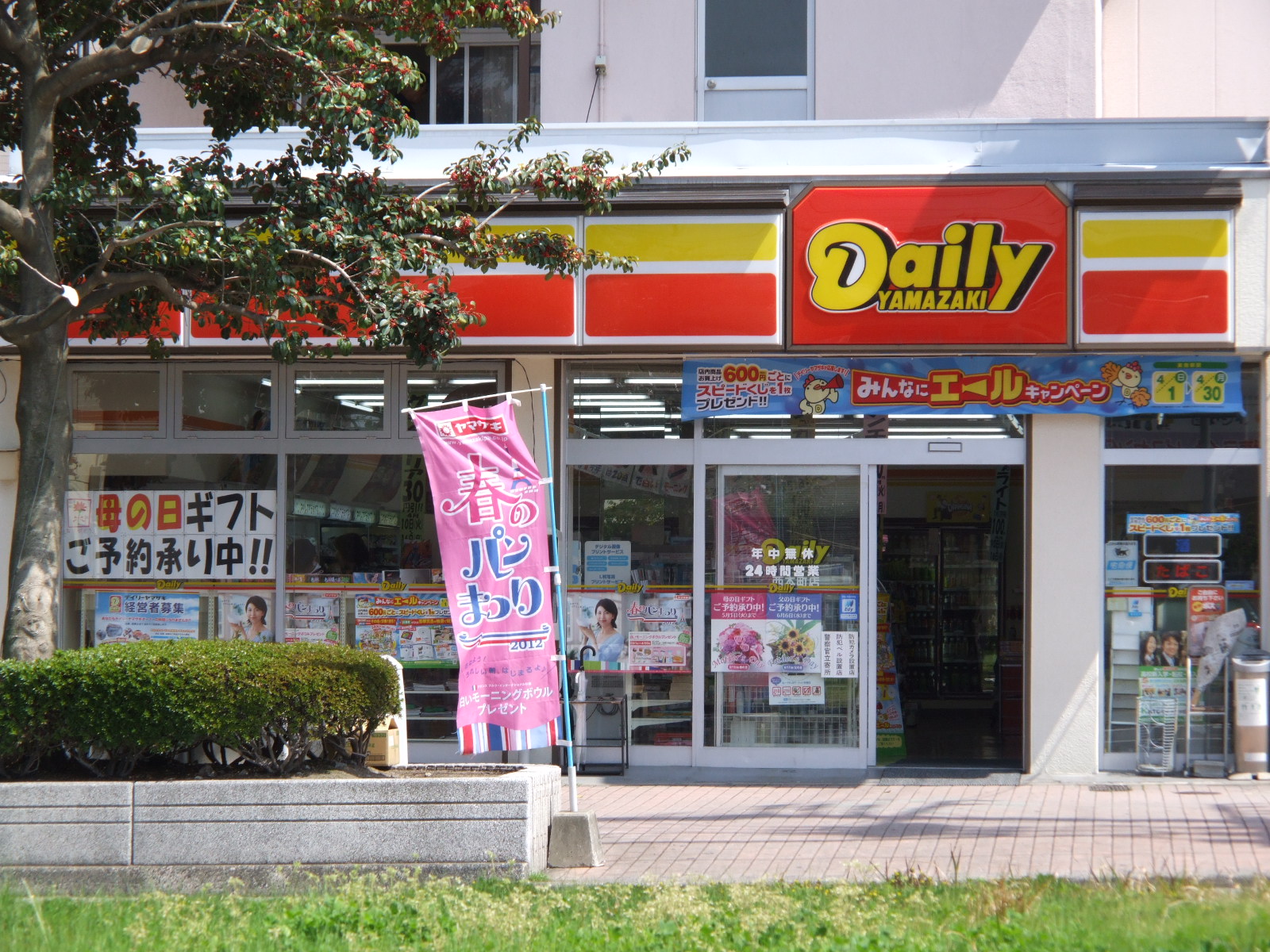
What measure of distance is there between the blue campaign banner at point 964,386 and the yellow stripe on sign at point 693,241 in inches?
37.7

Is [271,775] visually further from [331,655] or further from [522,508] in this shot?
[522,508]

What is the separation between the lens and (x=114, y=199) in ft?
26.9

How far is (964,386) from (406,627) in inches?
210

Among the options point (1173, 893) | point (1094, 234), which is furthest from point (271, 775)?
point (1094, 234)

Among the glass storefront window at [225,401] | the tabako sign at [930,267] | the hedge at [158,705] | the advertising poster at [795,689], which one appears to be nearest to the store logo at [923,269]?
the tabako sign at [930,267]

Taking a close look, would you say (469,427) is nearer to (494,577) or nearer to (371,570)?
(494,577)

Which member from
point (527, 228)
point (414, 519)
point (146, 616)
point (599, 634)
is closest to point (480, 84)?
point (527, 228)

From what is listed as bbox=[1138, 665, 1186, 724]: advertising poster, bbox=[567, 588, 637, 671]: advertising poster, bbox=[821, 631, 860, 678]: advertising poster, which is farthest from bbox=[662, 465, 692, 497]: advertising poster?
bbox=[1138, 665, 1186, 724]: advertising poster

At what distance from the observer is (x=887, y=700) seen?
11.8 meters

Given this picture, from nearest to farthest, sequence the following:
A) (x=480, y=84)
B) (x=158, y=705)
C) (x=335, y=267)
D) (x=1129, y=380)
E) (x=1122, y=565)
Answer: (x=158, y=705), (x=335, y=267), (x=1129, y=380), (x=1122, y=565), (x=480, y=84)

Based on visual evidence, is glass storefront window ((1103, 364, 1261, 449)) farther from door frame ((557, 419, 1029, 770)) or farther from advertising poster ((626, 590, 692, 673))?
advertising poster ((626, 590, 692, 673))

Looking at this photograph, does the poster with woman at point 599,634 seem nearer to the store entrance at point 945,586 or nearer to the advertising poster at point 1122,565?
the advertising poster at point 1122,565

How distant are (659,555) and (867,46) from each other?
499cm

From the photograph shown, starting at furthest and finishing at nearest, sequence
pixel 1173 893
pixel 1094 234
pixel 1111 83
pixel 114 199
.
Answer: pixel 1111 83 → pixel 1094 234 → pixel 114 199 → pixel 1173 893
